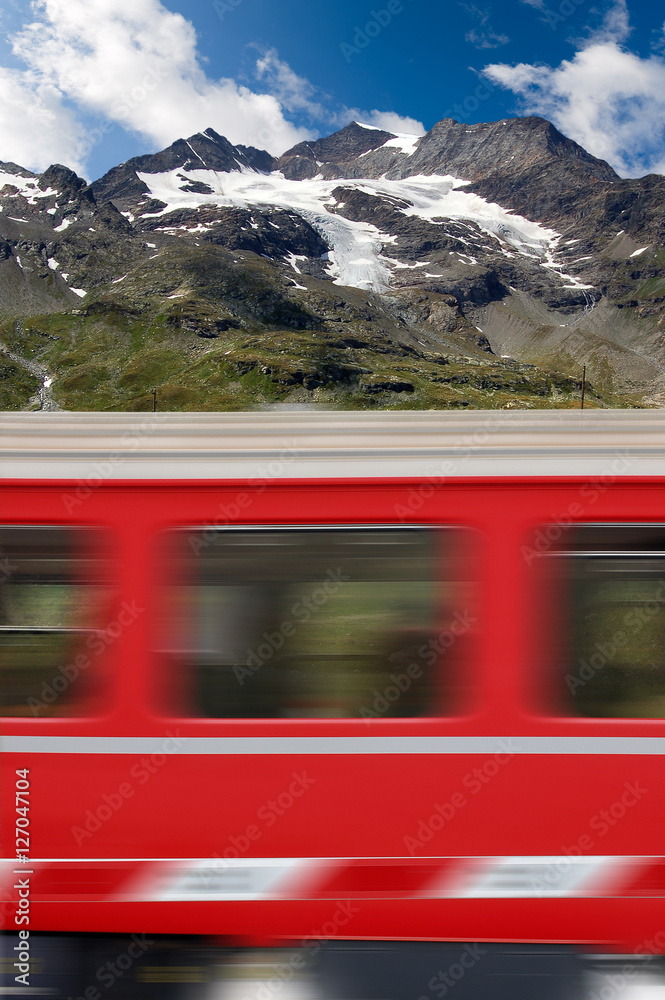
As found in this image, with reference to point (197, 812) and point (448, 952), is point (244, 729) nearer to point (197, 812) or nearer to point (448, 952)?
point (197, 812)

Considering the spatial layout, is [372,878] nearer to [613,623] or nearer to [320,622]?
[320,622]

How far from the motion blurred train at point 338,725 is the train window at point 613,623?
0.05 ft

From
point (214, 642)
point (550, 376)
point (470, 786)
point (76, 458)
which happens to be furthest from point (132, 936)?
point (550, 376)

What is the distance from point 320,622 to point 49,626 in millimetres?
1634

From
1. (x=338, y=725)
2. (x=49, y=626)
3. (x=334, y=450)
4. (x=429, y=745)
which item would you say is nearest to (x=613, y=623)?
(x=429, y=745)

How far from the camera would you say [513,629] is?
4418 mm

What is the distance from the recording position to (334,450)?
4.59 meters

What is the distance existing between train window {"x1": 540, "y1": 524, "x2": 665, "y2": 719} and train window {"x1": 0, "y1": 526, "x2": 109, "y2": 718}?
2.73m

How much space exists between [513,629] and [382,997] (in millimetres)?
2357

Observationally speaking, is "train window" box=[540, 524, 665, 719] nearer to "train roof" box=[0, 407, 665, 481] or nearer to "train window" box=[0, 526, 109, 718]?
"train roof" box=[0, 407, 665, 481]

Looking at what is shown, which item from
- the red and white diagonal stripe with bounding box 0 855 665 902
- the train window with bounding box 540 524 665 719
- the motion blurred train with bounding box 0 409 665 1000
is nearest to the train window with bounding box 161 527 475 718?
the motion blurred train with bounding box 0 409 665 1000

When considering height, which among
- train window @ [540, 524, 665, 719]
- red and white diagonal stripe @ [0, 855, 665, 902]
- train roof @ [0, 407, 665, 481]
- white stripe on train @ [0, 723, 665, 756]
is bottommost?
red and white diagonal stripe @ [0, 855, 665, 902]

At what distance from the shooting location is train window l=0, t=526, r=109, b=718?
14.8ft

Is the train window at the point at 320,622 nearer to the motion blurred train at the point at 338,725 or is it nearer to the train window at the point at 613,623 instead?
the motion blurred train at the point at 338,725
